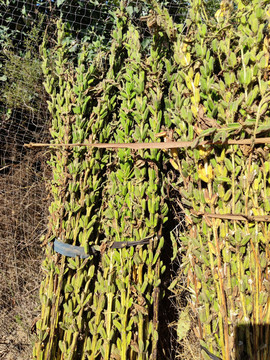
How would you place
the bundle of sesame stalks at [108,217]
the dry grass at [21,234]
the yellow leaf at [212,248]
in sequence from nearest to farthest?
1. the yellow leaf at [212,248]
2. the bundle of sesame stalks at [108,217]
3. the dry grass at [21,234]

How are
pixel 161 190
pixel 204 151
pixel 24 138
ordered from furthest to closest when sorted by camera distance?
pixel 24 138 → pixel 161 190 → pixel 204 151

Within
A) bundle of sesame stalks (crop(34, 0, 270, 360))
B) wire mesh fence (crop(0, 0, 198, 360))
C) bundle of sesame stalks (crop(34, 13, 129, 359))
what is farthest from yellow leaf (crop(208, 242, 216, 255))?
wire mesh fence (crop(0, 0, 198, 360))

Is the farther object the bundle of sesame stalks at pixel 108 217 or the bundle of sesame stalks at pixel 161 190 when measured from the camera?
the bundle of sesame stalks at pixel 108 217

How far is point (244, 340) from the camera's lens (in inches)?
55.3

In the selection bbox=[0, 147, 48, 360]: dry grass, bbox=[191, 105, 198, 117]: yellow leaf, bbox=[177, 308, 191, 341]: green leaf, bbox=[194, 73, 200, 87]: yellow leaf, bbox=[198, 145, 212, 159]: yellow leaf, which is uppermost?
bbox=[194, 73, 200, 87]: yellow leaf

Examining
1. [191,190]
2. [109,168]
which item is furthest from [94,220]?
[191,190]

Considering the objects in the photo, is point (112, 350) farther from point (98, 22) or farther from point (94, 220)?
point (98, 22)

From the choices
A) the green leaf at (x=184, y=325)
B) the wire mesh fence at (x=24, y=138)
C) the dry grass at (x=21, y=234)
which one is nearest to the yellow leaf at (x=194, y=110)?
the green leaf at (x=184, y=325)

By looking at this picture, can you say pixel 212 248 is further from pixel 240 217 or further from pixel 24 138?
pixel 24 138

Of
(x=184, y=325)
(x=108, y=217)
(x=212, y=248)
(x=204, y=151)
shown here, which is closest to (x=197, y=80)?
(x=204, y=151)

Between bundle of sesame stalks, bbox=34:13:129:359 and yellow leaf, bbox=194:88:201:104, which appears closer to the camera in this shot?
yellow leaf, bbox=194:88:201:104

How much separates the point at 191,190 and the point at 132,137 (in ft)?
1.93

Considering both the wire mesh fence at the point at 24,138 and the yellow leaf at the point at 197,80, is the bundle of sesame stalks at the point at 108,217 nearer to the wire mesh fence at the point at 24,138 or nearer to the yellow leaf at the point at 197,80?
the yellow leaf at the point at 197,80

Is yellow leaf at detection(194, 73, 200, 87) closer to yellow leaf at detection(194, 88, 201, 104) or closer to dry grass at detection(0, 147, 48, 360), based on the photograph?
yellow leaf at detection(194, 88, 201, 104)
